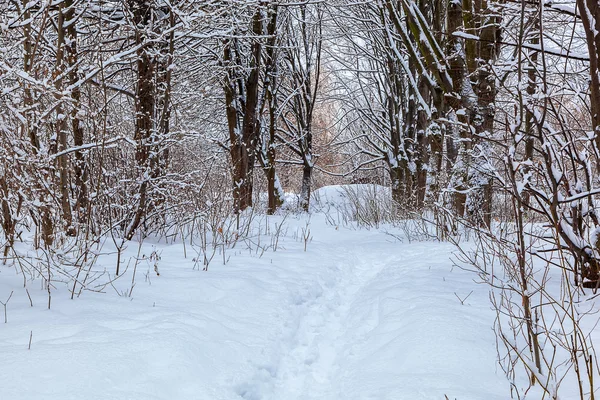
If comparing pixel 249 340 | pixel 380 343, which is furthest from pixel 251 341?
pixel 380 343

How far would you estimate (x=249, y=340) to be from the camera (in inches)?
103

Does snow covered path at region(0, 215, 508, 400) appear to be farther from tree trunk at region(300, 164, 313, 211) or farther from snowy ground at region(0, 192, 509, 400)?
tree trunk at region(300, 164, 313, 211)

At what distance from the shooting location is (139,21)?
5.54 meters

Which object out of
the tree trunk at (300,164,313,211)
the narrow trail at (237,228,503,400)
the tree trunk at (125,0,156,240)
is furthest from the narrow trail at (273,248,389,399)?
the tree trunk at (300,164,313,211)

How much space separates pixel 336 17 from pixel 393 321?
39.1 feet

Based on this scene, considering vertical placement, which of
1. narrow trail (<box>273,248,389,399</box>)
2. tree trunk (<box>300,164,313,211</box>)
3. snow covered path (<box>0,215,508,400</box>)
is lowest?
narrow trail (<box>273,248,389,399</box>)

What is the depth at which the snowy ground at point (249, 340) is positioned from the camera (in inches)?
75.3

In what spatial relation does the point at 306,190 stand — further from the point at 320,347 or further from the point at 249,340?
the point at 249,340

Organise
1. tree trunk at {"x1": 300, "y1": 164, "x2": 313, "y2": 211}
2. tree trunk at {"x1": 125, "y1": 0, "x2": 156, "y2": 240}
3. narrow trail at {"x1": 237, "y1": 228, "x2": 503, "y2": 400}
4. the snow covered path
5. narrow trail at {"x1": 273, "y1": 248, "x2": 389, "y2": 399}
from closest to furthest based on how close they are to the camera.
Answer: the snow covered path, narrow trail at {"x1": 237, "y1": 228, "x2": 503, "y2": 400}, narrow trail at {"x1": 273, "y1": 248, "x2": 389, "y2": 399}, tree trunk at {"x1": 125, "y1": 0, "x2": 156, "y2": 240}, tree trunk at {"x1": 300, "y1": 164, "x2": 313, "y2": 211}

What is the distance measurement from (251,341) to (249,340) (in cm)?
2

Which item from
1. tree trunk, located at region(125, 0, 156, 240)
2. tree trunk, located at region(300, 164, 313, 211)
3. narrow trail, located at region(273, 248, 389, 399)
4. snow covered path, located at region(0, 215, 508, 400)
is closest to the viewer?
snow covered path, located at region(0, 215, 508, 400)

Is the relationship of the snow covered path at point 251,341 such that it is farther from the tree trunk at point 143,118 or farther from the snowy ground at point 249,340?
the tree trunk at point 143,118

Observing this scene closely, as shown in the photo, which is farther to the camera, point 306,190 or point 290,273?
point 306,190

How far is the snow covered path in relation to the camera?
191 centimetres
